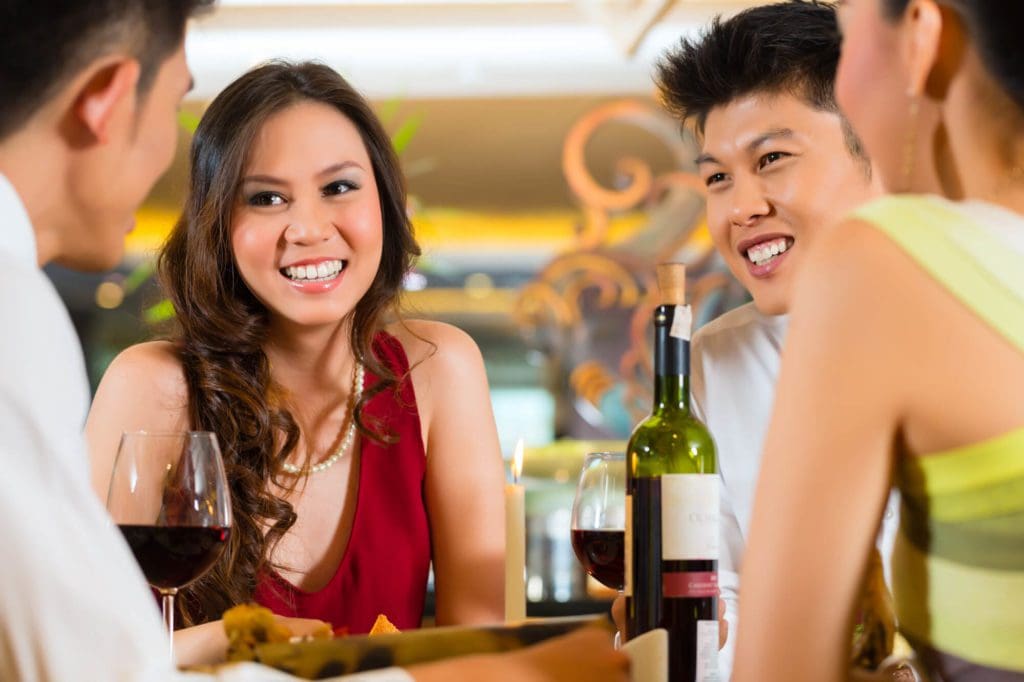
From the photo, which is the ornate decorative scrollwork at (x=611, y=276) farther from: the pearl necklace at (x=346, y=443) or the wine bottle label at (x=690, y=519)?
the wine bottle label at (x=690, y=519)

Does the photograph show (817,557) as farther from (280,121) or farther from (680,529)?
(280,121)

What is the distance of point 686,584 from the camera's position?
1085mm

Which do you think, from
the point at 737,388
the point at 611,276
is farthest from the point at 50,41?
the point at 611,276

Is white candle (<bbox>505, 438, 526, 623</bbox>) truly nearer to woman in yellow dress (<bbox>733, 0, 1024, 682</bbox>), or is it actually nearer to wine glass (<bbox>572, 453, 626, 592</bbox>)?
wine glass (<bbox>572, 453, 626, 592</bbox>)

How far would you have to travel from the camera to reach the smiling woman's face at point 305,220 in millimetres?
2025

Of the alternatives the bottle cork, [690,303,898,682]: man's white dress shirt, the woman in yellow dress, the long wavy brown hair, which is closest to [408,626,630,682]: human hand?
the woman in yellow dress

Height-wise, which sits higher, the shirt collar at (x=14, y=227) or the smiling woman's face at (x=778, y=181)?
the smiling woman's face at (x=778, y=181)

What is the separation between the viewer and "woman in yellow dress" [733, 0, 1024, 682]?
0.85 m

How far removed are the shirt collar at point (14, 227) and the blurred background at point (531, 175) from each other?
13.9 feet

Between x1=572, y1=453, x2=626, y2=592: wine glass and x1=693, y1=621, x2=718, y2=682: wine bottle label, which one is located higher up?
x1=572, y1=453, x2=626, y2=592: wine glass

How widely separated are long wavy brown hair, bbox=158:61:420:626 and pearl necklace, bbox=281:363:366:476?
28 mm

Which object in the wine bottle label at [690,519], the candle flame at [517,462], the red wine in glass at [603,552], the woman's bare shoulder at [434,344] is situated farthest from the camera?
the woman's bare shoulder at [434,344]

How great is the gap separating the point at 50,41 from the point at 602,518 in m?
0.75

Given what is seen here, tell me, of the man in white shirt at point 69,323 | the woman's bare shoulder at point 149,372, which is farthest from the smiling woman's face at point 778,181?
the man in white shirt at point 69,323
